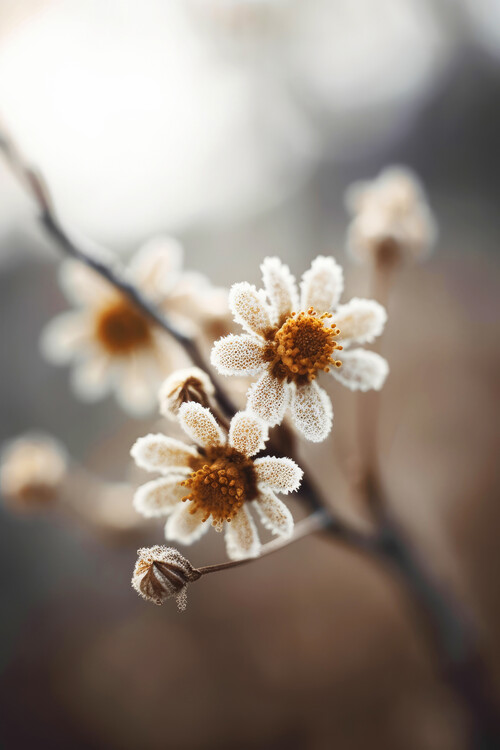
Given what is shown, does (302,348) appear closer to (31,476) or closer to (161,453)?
(161,453)

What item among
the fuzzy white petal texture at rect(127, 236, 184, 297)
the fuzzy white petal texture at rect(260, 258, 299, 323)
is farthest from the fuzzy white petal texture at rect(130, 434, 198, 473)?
the fuzzy white petal texture at rect(127, 236, 184, 297)

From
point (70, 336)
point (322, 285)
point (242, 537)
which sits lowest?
point (242, 537)

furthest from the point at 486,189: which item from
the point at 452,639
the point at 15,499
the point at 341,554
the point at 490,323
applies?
the point at 15,499

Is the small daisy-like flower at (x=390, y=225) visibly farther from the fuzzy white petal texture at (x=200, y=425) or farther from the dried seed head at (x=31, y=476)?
the dried seed head at (x=31, y=476)

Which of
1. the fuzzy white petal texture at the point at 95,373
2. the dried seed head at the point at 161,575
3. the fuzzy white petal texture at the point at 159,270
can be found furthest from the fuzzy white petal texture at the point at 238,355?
the fuzzy white petal texture at the point at 95,373

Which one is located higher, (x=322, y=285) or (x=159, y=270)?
(x=159, y=270)

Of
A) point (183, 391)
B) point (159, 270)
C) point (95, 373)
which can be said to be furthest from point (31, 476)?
point (183, 391)

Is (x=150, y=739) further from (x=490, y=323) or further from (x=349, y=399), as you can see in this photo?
(x=490, y=323)
